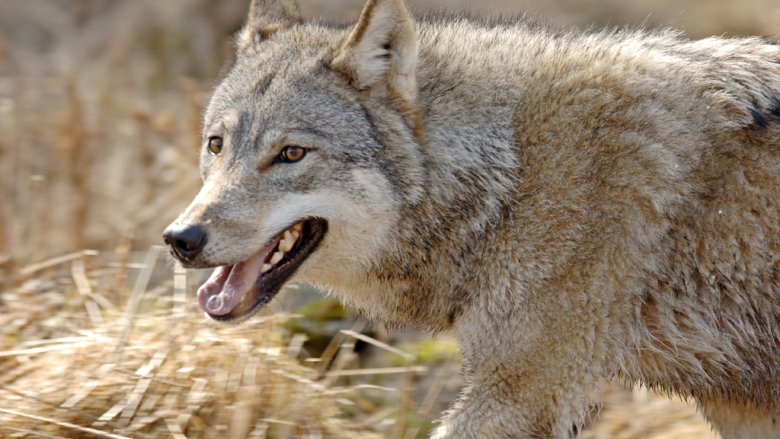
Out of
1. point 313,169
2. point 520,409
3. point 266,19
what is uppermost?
point 266,19

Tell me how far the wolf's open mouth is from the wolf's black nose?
0.86ft

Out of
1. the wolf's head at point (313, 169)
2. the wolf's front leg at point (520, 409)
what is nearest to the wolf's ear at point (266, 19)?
the wolf's head at point (313, 169)

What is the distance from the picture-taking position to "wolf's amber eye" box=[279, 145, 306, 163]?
443 cm

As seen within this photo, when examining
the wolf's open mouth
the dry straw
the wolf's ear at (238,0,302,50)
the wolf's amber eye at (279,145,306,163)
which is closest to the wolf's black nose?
the wolf's open mouth

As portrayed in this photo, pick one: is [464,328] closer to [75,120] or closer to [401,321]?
[401,321]

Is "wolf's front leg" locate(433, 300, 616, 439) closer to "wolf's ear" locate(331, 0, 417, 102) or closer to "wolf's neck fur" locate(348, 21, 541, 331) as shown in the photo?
"wolf's neck fur" locate(348, 21, 541, 331)

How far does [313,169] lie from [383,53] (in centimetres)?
57

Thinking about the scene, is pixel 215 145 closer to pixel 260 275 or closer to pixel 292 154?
pixel 292 154

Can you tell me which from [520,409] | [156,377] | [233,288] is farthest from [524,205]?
[156,377]

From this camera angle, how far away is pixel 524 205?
14.1ft

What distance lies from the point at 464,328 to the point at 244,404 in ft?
3.87

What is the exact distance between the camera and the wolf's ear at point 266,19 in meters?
5.01

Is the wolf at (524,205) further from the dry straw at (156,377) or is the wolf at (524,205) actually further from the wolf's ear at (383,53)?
the dry straw at (156,377)

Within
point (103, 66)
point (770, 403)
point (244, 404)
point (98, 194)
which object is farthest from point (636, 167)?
point (103, 66)
